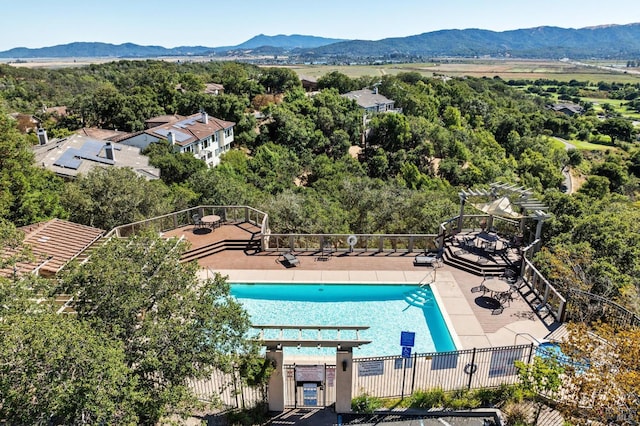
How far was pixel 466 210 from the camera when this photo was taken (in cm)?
2820

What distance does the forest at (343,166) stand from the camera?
2030 cm

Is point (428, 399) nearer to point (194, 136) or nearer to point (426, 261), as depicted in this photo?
point (426, 261)

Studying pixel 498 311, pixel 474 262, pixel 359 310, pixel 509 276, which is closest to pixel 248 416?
pixel 359 310

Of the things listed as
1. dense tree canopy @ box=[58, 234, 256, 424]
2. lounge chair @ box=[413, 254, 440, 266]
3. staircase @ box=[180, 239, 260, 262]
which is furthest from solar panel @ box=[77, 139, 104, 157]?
dense tree canopy @ box=[58, 234, 256, 424]

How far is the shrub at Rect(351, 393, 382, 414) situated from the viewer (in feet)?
38.2

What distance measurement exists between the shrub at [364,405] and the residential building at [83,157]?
90.6 ft

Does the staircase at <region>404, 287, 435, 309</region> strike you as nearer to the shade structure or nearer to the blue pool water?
the blue pool water

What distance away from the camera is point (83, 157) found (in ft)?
122

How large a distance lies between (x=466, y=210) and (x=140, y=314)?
23.3m

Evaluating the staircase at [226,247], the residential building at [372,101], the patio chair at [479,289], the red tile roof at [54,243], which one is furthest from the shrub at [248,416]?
the residential building at [372,101]

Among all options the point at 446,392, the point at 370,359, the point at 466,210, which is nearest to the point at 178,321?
the point at 370,359

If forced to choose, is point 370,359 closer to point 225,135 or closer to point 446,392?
point 446,392

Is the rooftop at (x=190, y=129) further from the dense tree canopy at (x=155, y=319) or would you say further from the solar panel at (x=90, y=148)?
the dense tree canopy at (x=155, y=319)

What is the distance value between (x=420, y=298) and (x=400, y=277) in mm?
1407
